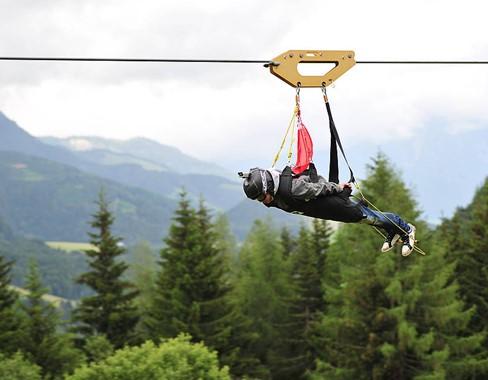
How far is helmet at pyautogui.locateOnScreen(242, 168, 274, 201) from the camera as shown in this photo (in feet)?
26.7

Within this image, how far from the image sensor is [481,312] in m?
34.7

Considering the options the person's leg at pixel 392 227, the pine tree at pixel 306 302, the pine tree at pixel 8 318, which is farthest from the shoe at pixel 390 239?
the pine tree at pixel 306 302

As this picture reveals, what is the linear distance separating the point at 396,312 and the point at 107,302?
15.1 m

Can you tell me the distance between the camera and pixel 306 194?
8.28 metres

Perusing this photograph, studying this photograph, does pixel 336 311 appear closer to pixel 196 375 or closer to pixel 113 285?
pixel 113 285

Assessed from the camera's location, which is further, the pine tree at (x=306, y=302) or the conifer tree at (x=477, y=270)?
the pine tree at (x=306, y=302)

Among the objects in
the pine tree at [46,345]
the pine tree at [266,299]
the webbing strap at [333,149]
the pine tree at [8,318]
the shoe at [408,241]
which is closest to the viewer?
the webbing strap at [333,149]

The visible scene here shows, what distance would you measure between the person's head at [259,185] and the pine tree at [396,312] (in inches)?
849

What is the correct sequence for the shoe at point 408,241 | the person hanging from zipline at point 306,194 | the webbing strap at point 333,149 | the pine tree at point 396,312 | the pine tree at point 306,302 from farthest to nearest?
1. the pine tree at point 306,302
2. the pine tree at point 396,312
3. the shoe at point 408,241
4. the webbing strap at point 333,149
5. the person hanging from zipline at point 306,194

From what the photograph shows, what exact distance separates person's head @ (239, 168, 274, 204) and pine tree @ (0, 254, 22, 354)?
1094 inches

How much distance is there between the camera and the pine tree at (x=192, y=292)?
3422cm

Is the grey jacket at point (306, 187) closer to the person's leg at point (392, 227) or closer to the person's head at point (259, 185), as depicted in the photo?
the person's head at point (259, 185)

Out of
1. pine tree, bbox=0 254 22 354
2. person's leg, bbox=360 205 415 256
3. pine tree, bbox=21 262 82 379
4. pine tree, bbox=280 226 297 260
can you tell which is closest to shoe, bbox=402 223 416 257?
person's leg, bbox=360 205 415 256

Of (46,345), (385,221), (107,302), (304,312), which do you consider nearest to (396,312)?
(304,312)
